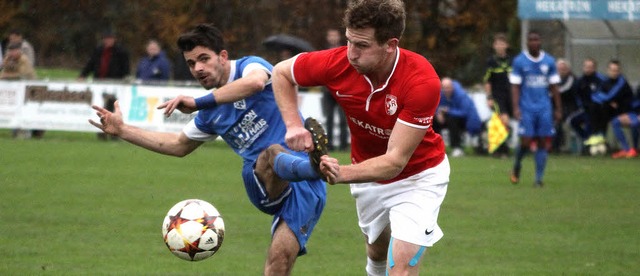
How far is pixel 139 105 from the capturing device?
20.4 meters

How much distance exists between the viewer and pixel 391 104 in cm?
599

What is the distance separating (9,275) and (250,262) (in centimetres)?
192

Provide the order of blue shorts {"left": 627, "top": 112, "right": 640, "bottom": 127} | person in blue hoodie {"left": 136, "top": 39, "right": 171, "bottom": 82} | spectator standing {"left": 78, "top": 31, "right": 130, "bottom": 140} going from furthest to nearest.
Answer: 1. spectator standing {"left": 78, "top": 31, "right": 130, "bottom": 140}
2. person in blue hoodie {"left": 136, "top": 39, "right": 171, "bottom": 82}
3. blue shorts {"left": 627, "top": 112, "right": 640, "bottom": 127}

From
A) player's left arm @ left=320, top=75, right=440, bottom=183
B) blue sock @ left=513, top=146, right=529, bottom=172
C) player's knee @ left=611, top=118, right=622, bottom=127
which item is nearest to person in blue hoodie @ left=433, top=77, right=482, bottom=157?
player's knee @ left=611, top=118, right=622, bottom=127

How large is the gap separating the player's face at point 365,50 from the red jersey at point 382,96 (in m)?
0.19

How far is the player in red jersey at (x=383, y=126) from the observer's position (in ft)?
18.7

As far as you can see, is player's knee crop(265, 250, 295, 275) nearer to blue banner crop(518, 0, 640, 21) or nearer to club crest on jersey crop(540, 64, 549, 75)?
club crest on jersey crop(540, 64, 549, 75)

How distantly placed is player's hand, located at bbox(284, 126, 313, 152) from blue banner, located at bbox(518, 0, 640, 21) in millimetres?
14730

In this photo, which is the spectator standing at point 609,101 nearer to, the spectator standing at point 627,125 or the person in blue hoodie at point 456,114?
the spectator standing at point 627,125

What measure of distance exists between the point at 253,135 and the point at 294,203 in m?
0.49

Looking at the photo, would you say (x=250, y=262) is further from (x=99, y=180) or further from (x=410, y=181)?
(x=99, y=180)

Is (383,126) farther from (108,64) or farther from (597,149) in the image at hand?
(108,64)

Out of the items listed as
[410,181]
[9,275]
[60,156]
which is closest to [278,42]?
[60,156]

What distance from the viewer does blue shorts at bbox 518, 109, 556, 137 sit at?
14641 mm
